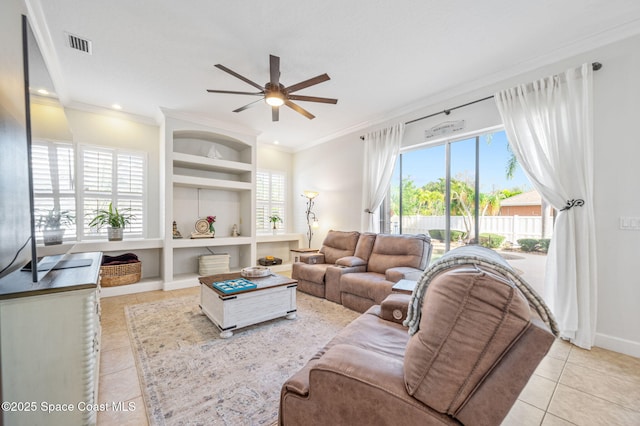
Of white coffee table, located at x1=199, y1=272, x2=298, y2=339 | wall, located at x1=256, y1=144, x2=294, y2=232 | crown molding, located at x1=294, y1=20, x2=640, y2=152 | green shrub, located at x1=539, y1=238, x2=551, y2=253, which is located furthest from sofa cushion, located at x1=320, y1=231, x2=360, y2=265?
green shrub, located at x1=539, y1=238, x2=551, y2=253

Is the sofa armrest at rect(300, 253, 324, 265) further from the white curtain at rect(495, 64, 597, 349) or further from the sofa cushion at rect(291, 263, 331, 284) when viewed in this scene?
the white curtain at rect(495, 64, 597, 349)

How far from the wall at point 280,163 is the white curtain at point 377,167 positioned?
7.92 feet

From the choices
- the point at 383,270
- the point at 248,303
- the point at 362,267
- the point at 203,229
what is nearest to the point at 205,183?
the point at 203,229

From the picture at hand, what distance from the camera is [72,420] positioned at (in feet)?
4.24

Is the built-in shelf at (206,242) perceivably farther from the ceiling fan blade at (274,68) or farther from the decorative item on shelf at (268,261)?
the ceiling fan blade at (274,68)

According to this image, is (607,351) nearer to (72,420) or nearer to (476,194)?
(476,194)

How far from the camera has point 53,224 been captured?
1.74 metres

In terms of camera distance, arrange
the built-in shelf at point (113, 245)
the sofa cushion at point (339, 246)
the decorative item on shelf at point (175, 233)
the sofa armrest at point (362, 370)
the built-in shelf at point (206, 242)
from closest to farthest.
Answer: the sofa armrest at point (362, 370)
the built-in shelf at point (113, 245)
the sofa cushion at point (339, 246)
the built-in shelf at point (206, 242)
the decorative item on shelf at point (175, 233)

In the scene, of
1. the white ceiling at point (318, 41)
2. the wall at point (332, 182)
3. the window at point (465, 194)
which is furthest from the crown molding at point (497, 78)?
the window at point (465, 194)

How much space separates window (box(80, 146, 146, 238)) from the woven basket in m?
0.67

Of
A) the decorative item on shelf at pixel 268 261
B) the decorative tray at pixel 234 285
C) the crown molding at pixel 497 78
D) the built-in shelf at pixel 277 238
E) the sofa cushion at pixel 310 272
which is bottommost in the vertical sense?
the decorative item on shelf at pixel 268 261

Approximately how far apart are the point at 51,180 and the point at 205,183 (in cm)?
283

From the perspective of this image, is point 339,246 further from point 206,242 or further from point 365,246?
point 206,242

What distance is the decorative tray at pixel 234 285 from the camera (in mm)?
2523
